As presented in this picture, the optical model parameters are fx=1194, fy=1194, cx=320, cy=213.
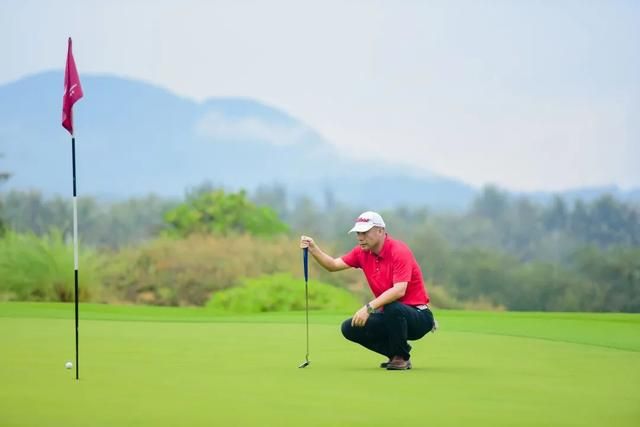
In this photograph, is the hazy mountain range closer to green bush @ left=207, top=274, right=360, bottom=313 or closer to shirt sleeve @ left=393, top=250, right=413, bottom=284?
green bush @ left=207, top=274, right=360, bottom=313

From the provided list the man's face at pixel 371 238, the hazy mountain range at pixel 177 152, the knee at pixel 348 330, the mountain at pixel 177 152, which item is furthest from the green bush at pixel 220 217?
the mountain at pixel 177 152

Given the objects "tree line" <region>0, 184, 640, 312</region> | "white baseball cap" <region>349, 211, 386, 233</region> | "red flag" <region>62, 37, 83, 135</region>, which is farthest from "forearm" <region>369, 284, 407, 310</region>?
"tree line" <region>0, 184, 640, 312</region>

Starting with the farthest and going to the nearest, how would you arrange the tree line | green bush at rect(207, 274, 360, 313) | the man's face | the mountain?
1. the mountain
2. the tree line
3. green bush at rect(207, 274, 360, 313)
4. the man's face

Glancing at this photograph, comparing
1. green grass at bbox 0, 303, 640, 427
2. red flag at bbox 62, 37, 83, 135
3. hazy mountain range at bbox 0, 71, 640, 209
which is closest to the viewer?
green grass at bbox 0, 303, 640, 427

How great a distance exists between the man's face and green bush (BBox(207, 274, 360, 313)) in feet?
30.4

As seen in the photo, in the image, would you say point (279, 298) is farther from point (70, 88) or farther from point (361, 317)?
point (70, 88)

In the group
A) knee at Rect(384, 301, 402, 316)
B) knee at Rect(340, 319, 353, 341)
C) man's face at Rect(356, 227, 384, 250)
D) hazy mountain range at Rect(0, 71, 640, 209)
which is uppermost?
hazy mountain range at Rect(0, 71, 640, 209)

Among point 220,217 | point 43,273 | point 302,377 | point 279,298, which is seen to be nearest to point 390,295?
point 302,377

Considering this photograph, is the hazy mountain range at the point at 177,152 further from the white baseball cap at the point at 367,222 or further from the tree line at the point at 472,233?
the white baseball cap at the point at 367,222

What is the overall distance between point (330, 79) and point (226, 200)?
1475cm

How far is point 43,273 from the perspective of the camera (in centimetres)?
1906

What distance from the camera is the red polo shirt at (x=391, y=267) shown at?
335 inches

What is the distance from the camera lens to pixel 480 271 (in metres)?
31.4

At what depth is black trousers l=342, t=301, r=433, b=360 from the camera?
8555mm
